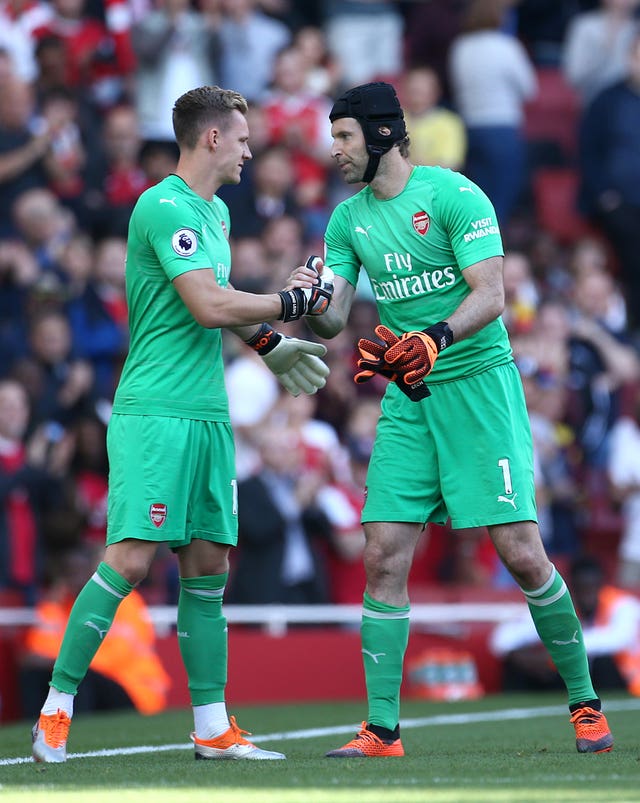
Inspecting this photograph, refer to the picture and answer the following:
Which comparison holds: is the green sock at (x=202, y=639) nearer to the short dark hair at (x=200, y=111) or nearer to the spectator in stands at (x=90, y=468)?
the short dark hair at (x=200, y=111)

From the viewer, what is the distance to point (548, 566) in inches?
257

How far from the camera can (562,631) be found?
6.61m

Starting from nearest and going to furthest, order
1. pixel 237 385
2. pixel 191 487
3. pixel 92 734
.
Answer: pixel 191 487
pixel 92 734
pixel 237 385

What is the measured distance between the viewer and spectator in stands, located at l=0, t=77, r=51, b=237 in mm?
12195

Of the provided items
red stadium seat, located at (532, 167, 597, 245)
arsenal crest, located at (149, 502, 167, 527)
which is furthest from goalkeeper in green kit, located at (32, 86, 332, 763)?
red stadium seat, located at (532, 167, 597, 245)

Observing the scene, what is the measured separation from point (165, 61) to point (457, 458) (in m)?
8.05

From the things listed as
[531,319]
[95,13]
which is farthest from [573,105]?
[95,13]

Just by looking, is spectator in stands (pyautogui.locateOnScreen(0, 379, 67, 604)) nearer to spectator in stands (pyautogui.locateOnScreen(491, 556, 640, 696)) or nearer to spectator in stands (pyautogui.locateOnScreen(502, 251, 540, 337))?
spectator in stands (pyautogui.locateOnScreen(491, 556, 640, 696))

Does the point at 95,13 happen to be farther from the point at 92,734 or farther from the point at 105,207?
the point at 92,734

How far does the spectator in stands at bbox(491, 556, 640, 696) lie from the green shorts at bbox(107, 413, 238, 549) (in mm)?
5438

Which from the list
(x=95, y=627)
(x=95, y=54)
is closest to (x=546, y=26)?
(x=95, y=54)

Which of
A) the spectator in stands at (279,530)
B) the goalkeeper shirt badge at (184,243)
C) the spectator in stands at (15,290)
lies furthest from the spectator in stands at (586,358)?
the goalkeeper shirt badge at (184,243)

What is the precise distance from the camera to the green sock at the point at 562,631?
→ 21.6 ft

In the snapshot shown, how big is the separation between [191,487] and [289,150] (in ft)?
26.2
